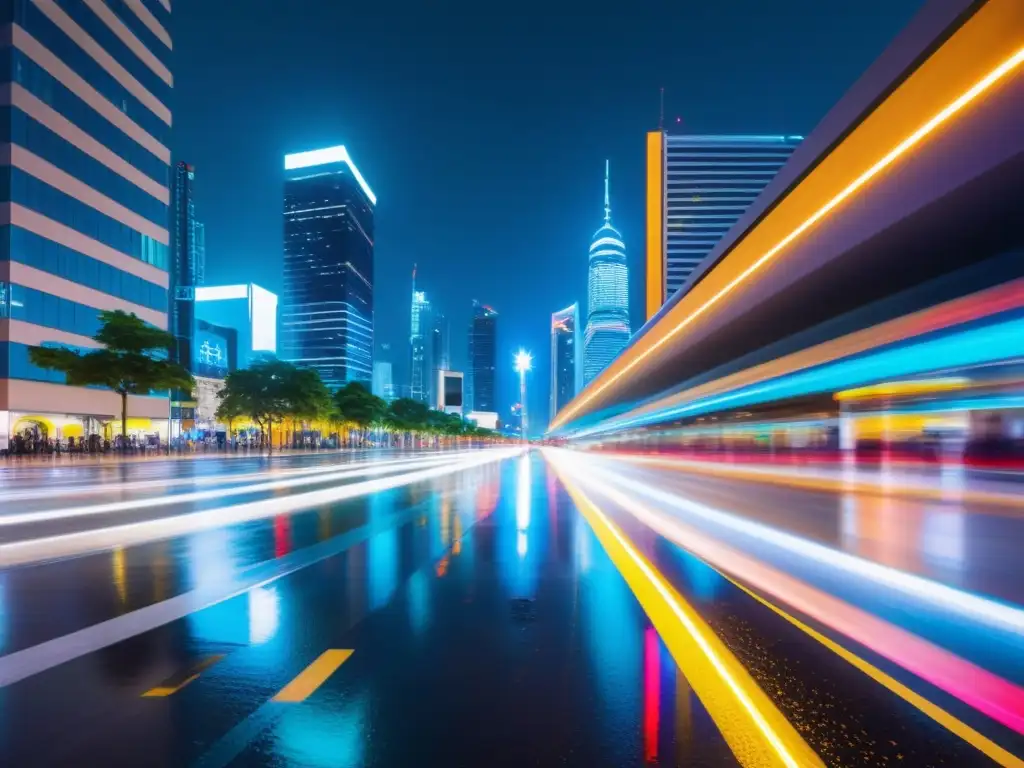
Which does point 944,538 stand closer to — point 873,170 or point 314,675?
point 873,170

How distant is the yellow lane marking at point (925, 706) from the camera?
3.92m

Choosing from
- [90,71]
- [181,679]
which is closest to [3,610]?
[181,679]

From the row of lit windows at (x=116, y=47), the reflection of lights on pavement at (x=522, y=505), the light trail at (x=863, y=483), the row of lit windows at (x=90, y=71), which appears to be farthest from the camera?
the row of lit windows at (x=116, y=47)

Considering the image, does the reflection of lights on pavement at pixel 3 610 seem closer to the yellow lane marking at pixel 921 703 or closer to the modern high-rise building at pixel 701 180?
the yellow lane marking at pixel 921 703

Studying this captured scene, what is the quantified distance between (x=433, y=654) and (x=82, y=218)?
69.9 meters

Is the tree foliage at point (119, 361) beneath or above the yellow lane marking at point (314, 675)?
above

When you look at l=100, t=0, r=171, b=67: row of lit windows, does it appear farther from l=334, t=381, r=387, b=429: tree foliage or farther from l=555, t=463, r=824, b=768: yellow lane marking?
l=555, t=463, r=824, b=768: yellow lane marking

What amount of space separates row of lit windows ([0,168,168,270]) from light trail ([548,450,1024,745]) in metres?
63.5

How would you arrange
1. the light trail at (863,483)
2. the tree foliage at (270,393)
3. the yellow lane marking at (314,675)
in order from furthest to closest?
1. the tree foliage at (270,393)
2. the light trail at (863,483)
3. the yellow lane marking at (314,675)

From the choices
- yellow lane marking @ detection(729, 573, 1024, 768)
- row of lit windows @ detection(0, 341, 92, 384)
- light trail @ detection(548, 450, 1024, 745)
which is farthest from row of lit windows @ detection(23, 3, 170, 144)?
yellow lane marking @ detection(729, 573, 1024, 768)

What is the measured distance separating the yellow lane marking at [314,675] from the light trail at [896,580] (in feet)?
19.9

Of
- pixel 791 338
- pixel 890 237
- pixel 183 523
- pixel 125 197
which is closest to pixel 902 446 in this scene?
pixel 890 237

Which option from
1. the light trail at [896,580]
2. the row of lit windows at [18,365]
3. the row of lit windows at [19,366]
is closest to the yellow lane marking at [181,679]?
the light trail at [896,580]

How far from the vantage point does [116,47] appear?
6662cm
